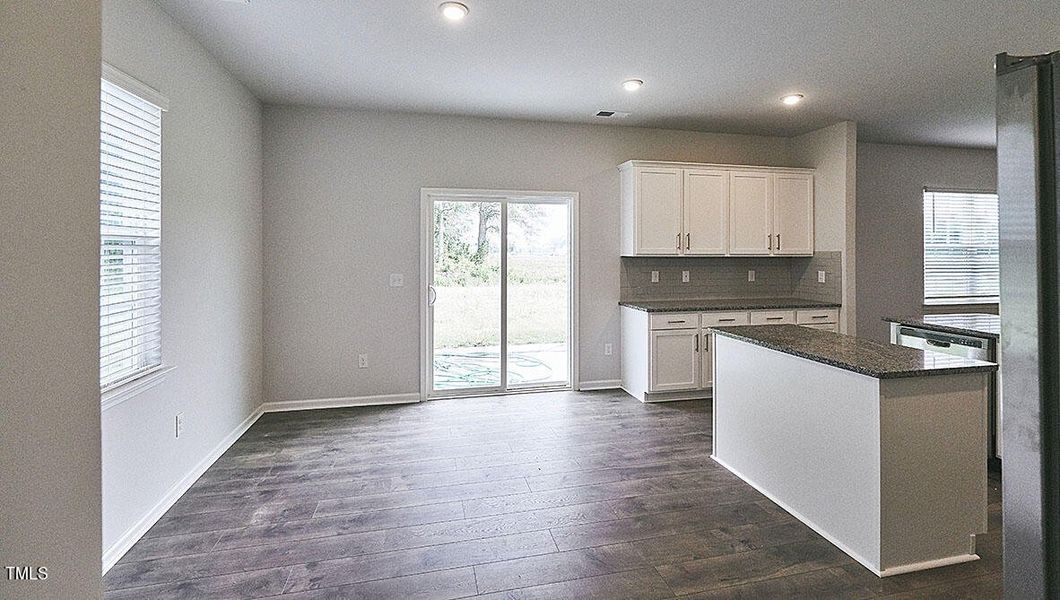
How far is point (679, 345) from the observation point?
5.09m

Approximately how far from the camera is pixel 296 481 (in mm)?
3209

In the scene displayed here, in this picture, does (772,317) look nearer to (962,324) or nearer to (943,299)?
(962,324)

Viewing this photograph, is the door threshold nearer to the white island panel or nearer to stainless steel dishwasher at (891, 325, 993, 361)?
the white island panel

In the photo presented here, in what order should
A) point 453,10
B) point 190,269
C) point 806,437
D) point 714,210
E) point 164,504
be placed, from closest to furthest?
point 806,437, point 164,504, point 453,10, point 190,269, point 714,210

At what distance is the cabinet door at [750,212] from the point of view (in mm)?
5422

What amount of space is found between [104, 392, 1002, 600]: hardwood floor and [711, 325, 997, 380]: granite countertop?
0.84 metres

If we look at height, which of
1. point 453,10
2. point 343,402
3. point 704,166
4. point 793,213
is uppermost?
point 453,10

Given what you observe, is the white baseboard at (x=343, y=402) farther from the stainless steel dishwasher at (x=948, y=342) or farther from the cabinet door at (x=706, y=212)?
the stainless steel dishwasher at (x=948, y=342)

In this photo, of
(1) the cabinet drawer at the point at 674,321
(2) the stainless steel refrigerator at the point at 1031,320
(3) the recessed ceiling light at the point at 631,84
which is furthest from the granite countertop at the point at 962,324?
(2) the stainless steel refrigerator at the point at 1031,320

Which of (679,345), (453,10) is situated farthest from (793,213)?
(453,10)

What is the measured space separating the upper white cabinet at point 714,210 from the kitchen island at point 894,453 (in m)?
2.75

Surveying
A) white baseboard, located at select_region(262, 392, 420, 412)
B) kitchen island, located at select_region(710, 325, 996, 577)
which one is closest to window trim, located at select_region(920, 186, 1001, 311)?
kitchen island, located at select_region(710, 325, 996, 577)

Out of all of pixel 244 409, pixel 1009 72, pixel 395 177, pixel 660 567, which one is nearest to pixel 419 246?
pixel 395 177

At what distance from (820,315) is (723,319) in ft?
3.42
